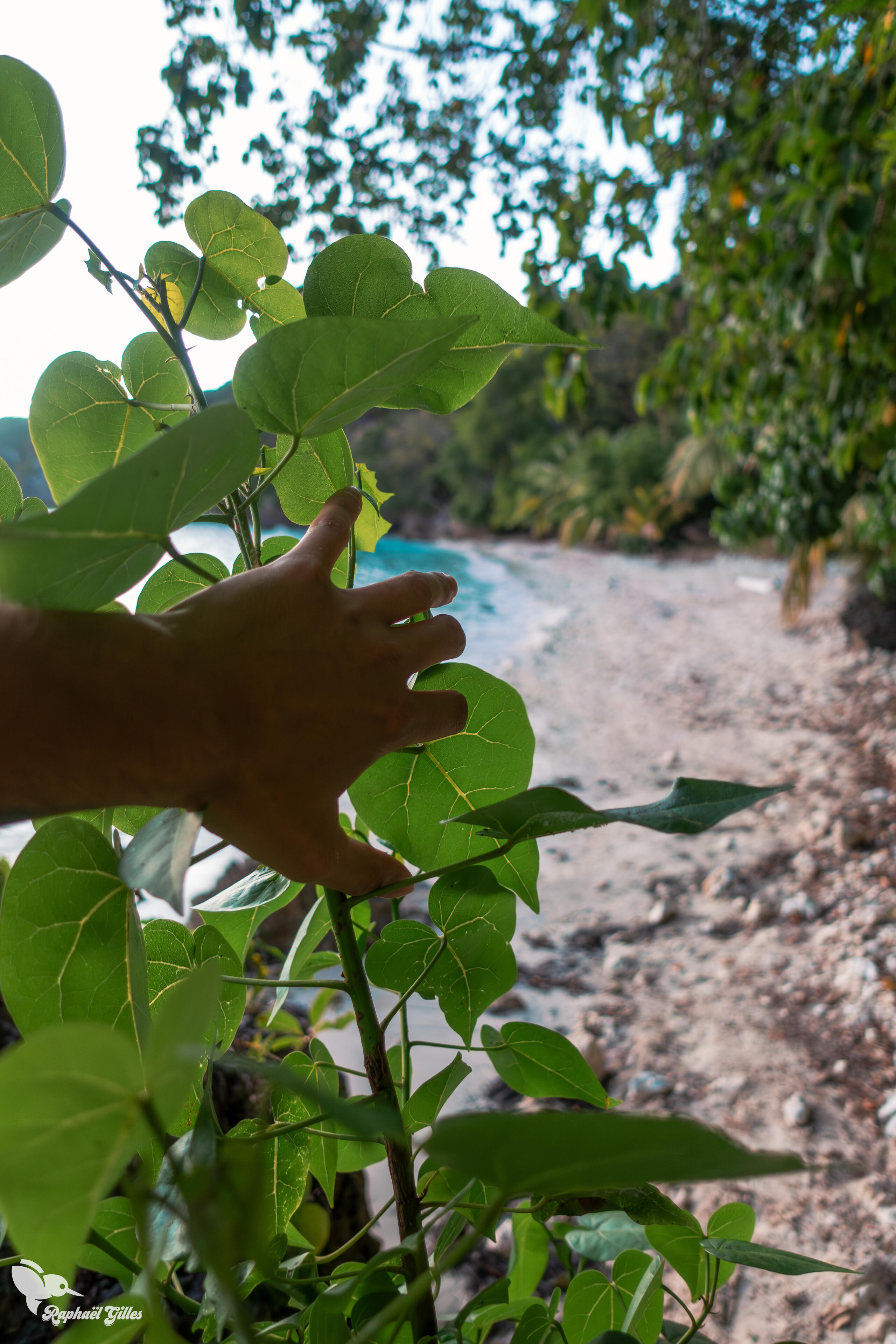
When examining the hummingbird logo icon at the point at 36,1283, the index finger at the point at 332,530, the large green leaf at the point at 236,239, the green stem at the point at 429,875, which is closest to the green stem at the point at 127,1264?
the hummingbird logo icon at the point at 36,1283

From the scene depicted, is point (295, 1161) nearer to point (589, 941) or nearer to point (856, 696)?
point (589, 941)

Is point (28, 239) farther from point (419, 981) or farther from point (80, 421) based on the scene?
point (419, 981)

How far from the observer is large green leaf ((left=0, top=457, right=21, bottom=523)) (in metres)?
0.31

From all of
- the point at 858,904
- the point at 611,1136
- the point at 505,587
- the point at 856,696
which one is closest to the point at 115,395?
the point at 611,1136

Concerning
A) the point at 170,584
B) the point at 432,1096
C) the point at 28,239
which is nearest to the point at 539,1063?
the point at 432,1096

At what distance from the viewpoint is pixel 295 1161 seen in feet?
1.02

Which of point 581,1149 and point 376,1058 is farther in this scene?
point 376,1058

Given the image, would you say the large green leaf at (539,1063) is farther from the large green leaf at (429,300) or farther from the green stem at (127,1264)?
the large green leaf at (429,300)

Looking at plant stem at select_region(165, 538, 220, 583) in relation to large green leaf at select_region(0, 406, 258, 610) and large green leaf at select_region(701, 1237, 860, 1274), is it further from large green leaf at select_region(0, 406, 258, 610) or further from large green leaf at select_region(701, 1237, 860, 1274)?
large green leaf at select_region(701, 1237, 860, 1274)

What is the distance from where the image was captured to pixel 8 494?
1.01 ft

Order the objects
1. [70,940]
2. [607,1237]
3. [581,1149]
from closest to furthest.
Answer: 1. [581,1149]
2. [70,940]
3. [607,1237]

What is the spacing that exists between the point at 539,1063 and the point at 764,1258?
96 mm

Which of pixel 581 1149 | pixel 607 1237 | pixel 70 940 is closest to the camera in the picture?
pixel 581 1149

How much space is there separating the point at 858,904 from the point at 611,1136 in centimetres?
130
